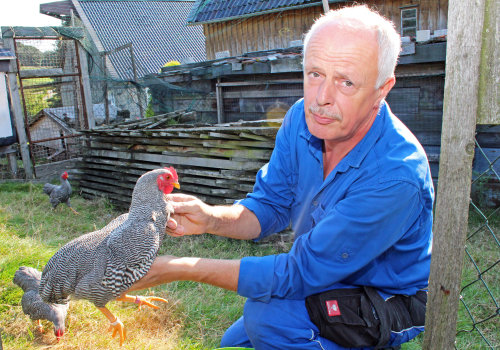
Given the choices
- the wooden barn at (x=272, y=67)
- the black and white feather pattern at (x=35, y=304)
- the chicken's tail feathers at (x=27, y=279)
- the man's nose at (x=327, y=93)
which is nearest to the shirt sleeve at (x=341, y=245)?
the man's nose at (x=327, y=93)

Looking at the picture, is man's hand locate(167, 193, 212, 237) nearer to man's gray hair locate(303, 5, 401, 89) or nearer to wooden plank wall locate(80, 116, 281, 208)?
man's gray hair locate(303, 5, 401, 89)

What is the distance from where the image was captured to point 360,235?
2043 millimetres

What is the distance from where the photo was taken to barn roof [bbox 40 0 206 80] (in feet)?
94.3

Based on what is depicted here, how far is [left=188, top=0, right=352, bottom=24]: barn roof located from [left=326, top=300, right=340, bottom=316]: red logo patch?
1103 centimetres

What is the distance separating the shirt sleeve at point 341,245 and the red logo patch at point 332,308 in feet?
0.31

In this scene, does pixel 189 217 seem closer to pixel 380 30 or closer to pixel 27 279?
pixel 380 30

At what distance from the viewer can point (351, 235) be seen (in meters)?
2.04

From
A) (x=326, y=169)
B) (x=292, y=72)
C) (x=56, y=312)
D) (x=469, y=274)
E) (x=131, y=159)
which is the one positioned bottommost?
(x=469, y=274)

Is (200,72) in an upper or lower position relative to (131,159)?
upper

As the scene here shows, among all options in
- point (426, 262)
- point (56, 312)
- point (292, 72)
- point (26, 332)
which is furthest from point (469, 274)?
point (292, 72)

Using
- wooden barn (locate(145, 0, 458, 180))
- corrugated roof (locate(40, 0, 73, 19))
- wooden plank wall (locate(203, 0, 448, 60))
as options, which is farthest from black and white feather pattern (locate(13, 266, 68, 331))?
corrugated roof (locate(40, 0, 73, 19))

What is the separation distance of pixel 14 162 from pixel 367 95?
37.7 ft

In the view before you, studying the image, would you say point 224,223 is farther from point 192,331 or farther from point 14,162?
point 14,162

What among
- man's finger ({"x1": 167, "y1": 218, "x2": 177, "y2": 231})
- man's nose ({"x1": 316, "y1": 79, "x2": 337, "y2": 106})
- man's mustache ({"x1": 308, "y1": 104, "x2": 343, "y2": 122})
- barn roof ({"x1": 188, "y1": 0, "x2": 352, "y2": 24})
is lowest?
man's finger ({"x1": 167, "y1": 218, "x2": 177, "y2": 231})
